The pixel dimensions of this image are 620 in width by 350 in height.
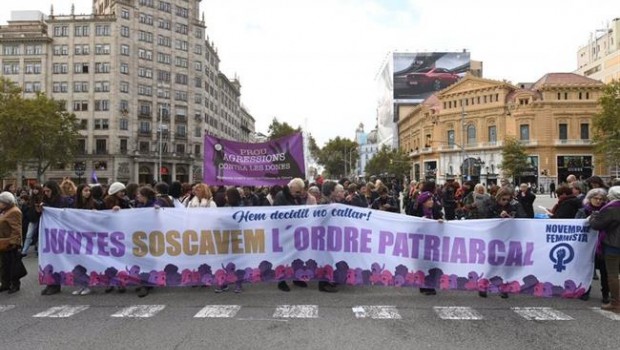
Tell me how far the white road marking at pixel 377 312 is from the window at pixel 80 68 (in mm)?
79548

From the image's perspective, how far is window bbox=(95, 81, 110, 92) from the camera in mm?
75875

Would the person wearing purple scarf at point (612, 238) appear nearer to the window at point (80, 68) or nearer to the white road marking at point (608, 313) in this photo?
the white road marking at point (608, 313)

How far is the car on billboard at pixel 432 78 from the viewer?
104812 millimetres

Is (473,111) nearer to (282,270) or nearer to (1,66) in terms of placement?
(1,66)

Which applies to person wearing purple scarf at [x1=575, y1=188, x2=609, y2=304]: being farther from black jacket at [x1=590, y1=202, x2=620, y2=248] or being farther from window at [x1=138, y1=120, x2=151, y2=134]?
window at [x1=138, y1=120, x2=151, y2=134]

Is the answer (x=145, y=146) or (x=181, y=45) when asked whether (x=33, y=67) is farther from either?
(x=181, y=45)

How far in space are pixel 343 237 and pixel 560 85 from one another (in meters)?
75.8

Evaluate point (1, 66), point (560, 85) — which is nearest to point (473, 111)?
point (560, 85)

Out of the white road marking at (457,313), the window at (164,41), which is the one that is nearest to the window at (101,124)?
the window at (164,41)

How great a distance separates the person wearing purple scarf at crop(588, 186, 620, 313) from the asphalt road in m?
0.30

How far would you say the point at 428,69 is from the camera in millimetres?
105250

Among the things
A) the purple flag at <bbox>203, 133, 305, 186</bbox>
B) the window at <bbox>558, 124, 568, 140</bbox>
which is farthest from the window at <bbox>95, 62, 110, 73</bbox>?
the purple flag at <bbox>203, 133, 305, 186</bbox>

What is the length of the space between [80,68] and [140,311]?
259 feet

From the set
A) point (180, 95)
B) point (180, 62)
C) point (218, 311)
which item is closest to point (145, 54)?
point (180, 62)
